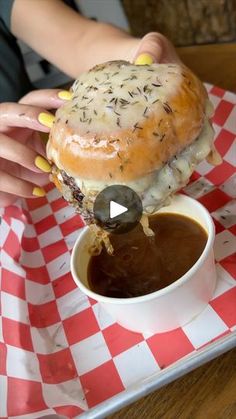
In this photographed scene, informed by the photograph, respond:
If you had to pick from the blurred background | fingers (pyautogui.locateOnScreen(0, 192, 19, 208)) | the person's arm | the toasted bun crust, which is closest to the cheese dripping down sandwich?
the toasted bun crust

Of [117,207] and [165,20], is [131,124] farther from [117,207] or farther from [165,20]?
[165,20]

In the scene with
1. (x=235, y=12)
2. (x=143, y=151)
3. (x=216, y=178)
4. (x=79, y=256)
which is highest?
(x=143, y=151)

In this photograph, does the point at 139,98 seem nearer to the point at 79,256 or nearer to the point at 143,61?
the point at 143,61

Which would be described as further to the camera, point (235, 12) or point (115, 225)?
point (235, 12)

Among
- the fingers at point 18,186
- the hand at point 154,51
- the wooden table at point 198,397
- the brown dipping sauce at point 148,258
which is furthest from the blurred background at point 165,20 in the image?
the wooden table at point 198,397

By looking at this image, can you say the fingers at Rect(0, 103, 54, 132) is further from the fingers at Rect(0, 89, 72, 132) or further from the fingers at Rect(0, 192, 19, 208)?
the fingers at Rect(0, 192, 19, 208)

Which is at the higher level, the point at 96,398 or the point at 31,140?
the point at 31,140

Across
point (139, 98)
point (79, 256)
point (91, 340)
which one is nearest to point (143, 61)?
point (139, 98)

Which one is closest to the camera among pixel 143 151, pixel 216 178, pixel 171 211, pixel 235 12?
pixel 143 151
